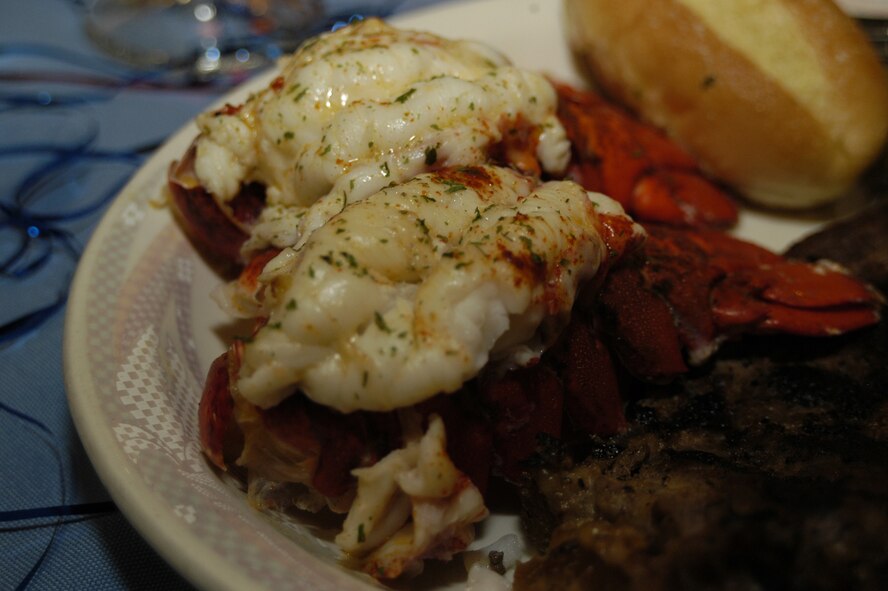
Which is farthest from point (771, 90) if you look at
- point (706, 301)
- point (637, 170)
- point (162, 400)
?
point (162, 400)

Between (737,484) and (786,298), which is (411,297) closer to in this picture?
(737,484)

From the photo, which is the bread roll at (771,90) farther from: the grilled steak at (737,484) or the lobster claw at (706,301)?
the grilled steak at (737,484)

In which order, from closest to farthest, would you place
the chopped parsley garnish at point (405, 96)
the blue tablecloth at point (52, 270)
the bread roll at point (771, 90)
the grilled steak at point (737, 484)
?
1. the grilled steak at point (737, 484)
2. the blue tablecloth at point (52, 270)
3. the chopped parsley garnish at point (405, 96)
4. the bread roll at point (771, 90)

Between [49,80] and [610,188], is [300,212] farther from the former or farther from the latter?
[49,80]

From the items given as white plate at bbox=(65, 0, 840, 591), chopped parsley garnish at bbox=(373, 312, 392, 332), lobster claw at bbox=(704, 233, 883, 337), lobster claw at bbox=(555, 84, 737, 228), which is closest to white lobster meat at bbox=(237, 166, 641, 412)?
chopped parsley garnish at bbox=(373, 312, 392, 332)

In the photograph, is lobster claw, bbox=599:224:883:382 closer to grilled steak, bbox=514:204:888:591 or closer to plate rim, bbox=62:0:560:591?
grilled steak, bbox=514:204:888:591

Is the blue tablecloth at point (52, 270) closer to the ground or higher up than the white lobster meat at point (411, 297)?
closer to the ground

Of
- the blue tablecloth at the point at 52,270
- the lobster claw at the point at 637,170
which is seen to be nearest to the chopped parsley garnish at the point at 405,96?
the lobster claw at the point at 637,170

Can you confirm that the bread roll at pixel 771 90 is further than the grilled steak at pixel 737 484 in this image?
Yes
